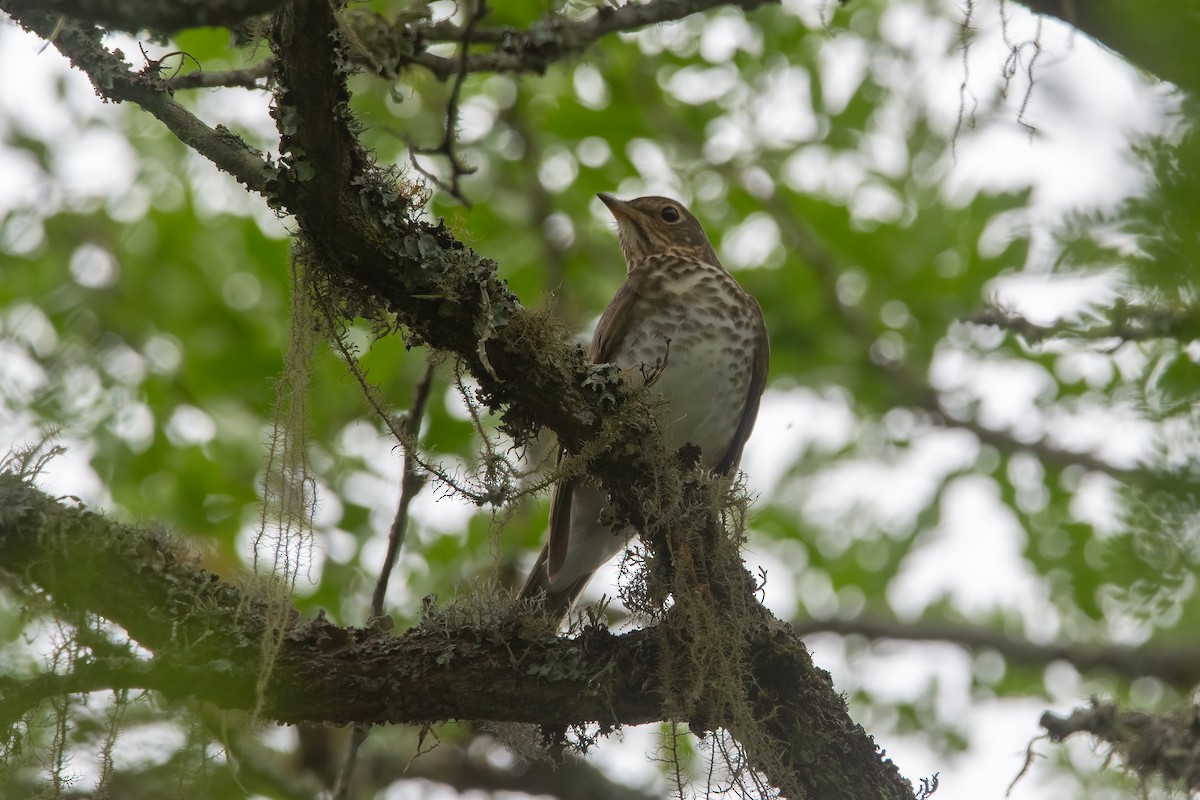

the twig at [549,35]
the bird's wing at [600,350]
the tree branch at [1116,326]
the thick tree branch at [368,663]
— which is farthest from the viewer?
the bird's wing at [600,350]

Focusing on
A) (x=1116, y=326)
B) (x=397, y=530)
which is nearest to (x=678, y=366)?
(x=397, y=530)

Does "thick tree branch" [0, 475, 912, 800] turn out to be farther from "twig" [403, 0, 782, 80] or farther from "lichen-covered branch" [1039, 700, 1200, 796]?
"twig" [403, 0, 782, 80]

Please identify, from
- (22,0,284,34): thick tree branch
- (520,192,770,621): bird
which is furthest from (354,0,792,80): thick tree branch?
(22,0,284,34): thick tree branch

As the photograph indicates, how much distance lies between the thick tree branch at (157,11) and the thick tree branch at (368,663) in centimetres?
170

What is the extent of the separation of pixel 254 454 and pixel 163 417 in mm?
684

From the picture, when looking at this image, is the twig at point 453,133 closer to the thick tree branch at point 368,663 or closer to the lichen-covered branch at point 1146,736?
the thick tree branch at point 368,663

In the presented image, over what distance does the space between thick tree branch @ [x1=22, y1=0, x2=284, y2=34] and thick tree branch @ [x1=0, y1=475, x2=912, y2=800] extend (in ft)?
5.59

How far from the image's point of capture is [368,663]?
3.61 metres

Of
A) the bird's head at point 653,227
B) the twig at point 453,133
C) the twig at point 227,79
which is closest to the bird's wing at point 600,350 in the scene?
the bird's head at point 653,227

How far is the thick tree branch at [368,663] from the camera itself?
3377 mm

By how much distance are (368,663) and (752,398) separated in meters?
2.70

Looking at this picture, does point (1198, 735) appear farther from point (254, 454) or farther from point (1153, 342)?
point (254, 454)

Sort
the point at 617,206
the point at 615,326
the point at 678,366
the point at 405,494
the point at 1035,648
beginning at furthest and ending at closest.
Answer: the point at 1035,648
the point at 617,206
the point at 615,326
the point at 678,366
the point at 405,494

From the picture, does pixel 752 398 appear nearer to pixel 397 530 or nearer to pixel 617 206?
pixel 617 206
